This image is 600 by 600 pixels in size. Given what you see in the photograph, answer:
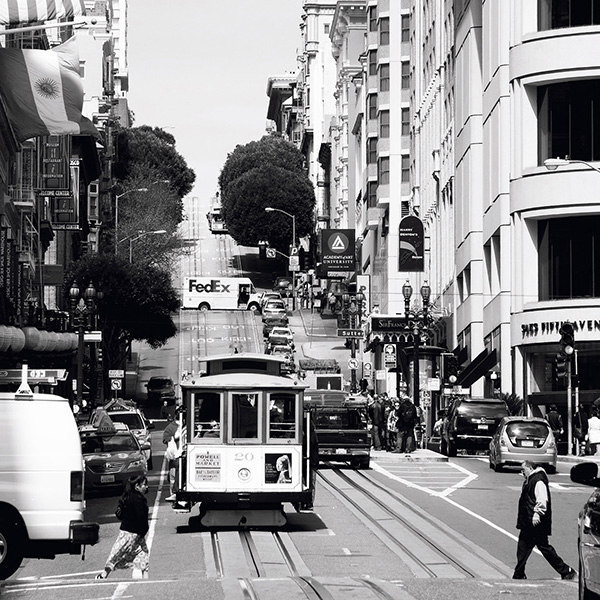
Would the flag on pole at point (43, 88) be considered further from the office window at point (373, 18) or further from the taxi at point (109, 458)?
the office window at point (373, 18)

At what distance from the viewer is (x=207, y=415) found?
83.6ft

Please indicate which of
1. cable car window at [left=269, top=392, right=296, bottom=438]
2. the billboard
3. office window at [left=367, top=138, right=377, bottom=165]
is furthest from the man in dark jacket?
the billboard

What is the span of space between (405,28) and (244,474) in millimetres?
79896

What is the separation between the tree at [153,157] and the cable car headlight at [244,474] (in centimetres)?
12767

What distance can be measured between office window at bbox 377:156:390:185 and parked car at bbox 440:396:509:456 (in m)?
56.5

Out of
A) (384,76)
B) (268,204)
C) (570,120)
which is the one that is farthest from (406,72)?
(268,204)

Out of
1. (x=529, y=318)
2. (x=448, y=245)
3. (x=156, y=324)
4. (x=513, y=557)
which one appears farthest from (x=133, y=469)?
(x=156, y=324)

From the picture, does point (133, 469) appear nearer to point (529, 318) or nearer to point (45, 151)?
point (529, 318)

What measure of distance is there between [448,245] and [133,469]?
4483 cm

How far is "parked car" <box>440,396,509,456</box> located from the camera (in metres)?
46.5

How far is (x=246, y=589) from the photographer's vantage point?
16625 millimetres

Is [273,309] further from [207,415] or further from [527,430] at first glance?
[207,415]

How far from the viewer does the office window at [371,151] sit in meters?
106

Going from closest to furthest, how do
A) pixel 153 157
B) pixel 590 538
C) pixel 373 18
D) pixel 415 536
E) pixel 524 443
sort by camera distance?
pixel 590 538 → pixel 415 536 → pixel 524 443 → pixel 373 18 → pixel 153 157
